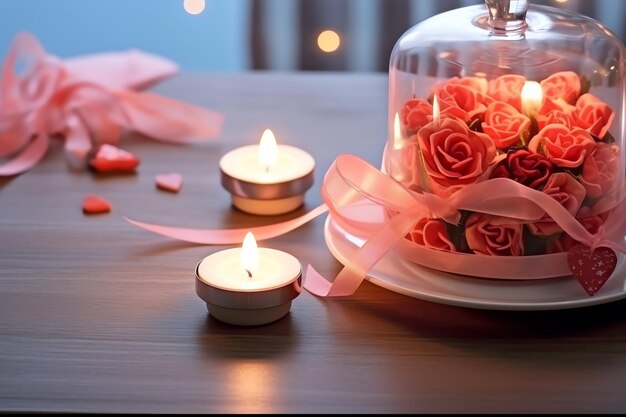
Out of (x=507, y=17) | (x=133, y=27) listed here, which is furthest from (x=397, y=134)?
(x=133, y=27)

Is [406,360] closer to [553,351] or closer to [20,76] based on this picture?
[553,351]

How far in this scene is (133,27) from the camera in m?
2.57

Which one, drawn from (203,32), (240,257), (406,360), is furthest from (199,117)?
(203,32)

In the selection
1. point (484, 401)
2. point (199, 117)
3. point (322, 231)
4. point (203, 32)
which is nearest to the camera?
point (484, 401)

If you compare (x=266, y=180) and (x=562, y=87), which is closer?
(x=562, y=87)

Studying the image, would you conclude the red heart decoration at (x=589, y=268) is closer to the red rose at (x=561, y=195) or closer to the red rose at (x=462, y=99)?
the red rose at (x=561, y=195)

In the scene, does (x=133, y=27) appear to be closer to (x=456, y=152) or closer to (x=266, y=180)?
(x=266, y=180)

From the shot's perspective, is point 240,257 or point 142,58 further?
point 142,58

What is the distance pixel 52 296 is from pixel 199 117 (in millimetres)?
488

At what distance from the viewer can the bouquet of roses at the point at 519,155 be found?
0.82 m

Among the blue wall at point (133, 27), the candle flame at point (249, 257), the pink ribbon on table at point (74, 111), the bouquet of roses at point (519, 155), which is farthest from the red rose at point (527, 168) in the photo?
the blue wall at point (133, 27)

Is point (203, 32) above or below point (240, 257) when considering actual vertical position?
below

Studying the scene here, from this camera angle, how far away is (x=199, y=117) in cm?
129

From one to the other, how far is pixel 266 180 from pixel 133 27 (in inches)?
65.8
